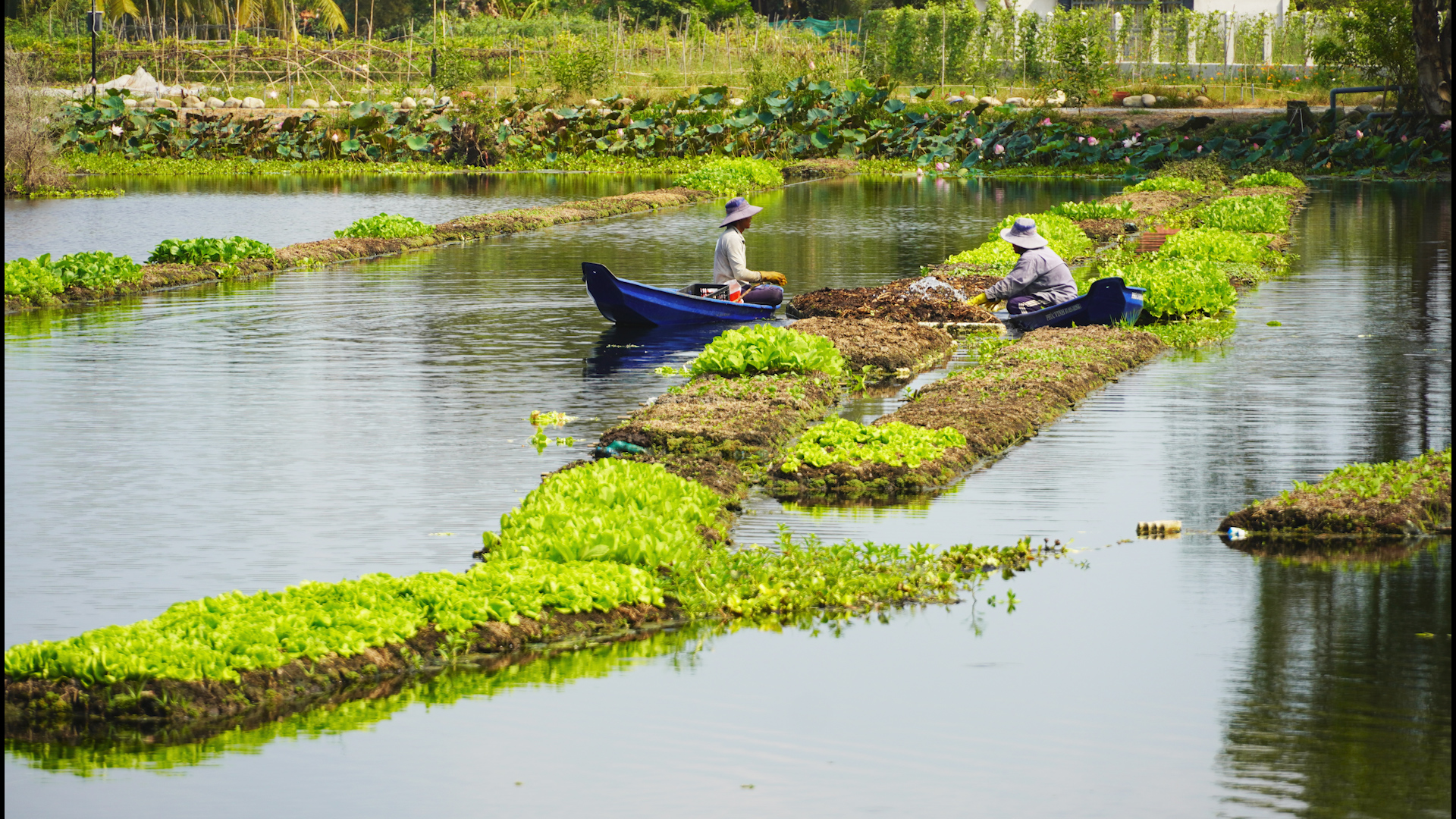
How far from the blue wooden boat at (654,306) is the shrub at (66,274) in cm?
781

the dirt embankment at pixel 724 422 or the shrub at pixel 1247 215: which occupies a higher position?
the shrub at pixel 1247 215

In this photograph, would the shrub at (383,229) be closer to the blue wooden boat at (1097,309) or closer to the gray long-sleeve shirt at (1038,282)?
the gray long-sleeve shirt at (1038,282)

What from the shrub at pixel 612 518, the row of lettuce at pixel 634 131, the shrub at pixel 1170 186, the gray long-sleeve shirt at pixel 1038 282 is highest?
the row of lettuce at pixel 634 131

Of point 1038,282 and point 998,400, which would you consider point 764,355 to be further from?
point 1038,282

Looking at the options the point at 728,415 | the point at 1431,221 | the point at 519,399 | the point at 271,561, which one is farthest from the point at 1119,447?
the point at 1431,221

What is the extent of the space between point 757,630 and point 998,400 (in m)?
5.47

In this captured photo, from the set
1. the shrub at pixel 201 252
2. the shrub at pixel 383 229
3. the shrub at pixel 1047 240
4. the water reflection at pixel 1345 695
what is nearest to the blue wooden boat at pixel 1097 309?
the shrub at pixel 1047 240

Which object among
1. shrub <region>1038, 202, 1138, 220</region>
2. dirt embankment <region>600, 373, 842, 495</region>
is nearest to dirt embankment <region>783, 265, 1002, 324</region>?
dirt embankment <region>600, 373, 842, 495</region>

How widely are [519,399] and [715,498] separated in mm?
4898

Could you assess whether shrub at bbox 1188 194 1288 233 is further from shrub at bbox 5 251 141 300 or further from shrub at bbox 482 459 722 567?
shrub at bbox 482 459 722 567

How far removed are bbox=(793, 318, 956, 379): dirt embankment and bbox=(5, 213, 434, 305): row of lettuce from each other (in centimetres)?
1023

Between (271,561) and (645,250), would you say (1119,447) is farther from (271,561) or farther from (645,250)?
(645,250)

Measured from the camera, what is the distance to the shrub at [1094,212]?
30.3 metres

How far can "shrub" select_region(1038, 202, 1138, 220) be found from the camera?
30.3m
